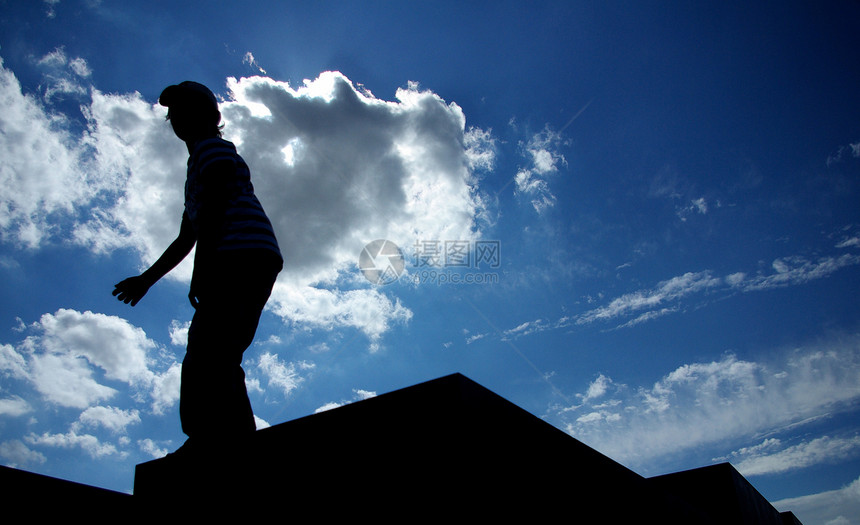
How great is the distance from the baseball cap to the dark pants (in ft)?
3.31

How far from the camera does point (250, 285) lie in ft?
7.50

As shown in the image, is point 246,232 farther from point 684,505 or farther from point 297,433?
point 684,505

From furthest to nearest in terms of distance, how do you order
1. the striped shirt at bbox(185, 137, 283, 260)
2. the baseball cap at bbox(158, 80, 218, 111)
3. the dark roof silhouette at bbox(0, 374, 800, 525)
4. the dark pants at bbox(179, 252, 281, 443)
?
the baseball cap at bbox(158, 80, 218, 111), the striped shirt at bbox(185, 137, 283, 260), the dark pants at bbox(179, 252, 281, 443), the dark roof silhouette at bbox(0, 374, 800, 525)

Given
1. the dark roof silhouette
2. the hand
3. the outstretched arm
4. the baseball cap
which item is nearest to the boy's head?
the baseball cap

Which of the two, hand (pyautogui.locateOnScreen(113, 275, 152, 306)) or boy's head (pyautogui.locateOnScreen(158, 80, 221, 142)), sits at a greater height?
boy's head (pyautogui.locateOnScreen(158, 80, 221, 142))

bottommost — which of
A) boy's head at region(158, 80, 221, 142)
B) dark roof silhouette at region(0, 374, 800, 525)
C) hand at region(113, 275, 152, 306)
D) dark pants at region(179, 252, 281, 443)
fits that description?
dark roof silhouette at region(0, 374, 800, 525)

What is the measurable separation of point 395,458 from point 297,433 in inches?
19.0

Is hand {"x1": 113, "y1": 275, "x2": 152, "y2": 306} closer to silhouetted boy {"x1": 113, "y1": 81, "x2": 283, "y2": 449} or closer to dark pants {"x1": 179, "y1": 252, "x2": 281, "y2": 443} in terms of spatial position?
silhouetted boy {"x1": 113, "y1": 81, "x2": 283, "y2": 449}

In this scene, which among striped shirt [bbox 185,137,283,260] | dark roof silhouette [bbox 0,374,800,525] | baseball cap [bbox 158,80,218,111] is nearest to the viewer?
dark roof silhouette [bbox 0,374,800,525]

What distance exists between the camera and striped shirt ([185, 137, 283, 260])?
2303mm

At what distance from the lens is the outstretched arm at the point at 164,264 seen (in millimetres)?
2688

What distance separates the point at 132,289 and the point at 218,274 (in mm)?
828

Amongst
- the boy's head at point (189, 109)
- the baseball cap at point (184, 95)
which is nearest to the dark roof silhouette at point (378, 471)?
the boy's head at point (189, 109)

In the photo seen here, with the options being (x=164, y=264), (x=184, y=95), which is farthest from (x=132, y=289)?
(x=184, y=95)
